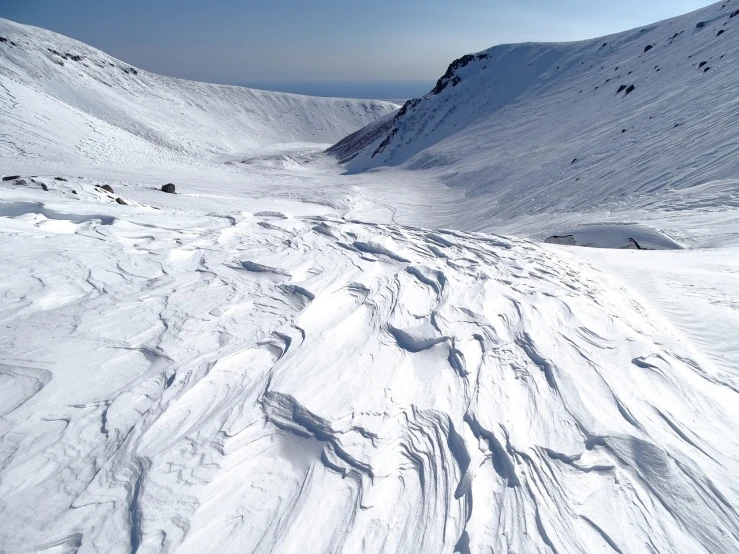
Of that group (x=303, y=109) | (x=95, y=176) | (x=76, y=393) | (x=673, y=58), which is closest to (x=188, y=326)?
(x=76, y=393)

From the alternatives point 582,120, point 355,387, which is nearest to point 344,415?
point 355,387

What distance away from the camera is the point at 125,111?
38.0 metres

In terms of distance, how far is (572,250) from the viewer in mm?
7133

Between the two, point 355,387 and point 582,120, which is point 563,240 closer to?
point 355,387

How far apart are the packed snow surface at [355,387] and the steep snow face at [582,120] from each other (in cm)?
556

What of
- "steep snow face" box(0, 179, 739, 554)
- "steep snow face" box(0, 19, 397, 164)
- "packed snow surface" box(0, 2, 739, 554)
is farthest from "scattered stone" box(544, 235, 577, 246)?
"steep snow face" box(0, 19, 397, 164)

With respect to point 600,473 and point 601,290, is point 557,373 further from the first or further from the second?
point 601,290

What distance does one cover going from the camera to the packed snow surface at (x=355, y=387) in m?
2.12

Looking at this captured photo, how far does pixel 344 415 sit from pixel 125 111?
44.6 metres

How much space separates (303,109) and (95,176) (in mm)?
54049

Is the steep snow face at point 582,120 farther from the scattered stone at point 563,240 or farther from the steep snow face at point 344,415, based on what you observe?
the steep snow face at point 344,415

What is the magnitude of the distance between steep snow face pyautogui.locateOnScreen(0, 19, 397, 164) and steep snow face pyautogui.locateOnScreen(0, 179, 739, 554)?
71.7 ft

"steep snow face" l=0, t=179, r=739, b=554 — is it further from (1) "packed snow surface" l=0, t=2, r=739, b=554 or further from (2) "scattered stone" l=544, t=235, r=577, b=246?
(2) "scattered stone" l=544, t=235, r=577, b=246

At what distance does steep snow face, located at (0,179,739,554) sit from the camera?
2.10 metres
